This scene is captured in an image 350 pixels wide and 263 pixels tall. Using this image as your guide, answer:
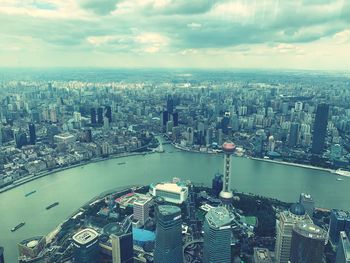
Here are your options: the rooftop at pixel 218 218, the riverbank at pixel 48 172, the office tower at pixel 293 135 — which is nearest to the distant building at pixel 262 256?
the rooftop at pixel 218 218

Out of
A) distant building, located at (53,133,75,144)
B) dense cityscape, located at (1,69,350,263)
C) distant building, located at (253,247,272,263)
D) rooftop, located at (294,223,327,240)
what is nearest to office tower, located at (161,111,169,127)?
dense cityscape, located at (1,69,350,263)

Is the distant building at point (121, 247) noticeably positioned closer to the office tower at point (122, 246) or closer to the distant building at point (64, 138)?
the office tower at point (122, 246)

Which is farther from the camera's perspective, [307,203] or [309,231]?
[307,203]

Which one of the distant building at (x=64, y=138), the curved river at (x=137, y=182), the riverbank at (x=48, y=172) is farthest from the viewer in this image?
the distant building at (x=64, y=138)

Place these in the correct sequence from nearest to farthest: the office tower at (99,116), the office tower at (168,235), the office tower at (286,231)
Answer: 1. the office tower at (168,235)
2. the office tower at (286,231)
3. the office tower at (99,116)

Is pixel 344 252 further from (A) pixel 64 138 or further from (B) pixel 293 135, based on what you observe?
(A) pixel 64 138

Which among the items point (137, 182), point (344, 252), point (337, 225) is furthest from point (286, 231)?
point (137, 182)

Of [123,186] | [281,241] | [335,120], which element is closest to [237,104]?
[335,120]
